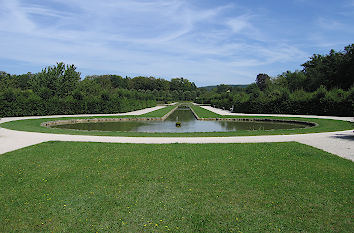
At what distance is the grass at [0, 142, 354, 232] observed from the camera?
3.15 meters

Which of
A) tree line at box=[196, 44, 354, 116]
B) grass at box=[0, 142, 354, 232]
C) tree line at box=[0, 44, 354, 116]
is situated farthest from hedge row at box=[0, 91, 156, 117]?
grass at box=[0, 142, 354, 232]

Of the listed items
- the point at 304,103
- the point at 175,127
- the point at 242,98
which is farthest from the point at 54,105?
the point at 304,103

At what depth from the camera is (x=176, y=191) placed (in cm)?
409

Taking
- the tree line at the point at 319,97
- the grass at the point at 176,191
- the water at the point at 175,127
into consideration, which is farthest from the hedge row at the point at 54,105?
the grass at the point at 176,191

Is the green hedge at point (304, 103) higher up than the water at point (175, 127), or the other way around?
the green hedge at point (304, 103)

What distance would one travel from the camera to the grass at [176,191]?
3146mm

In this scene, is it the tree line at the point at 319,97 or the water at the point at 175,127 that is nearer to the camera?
the water at the point at 175,127

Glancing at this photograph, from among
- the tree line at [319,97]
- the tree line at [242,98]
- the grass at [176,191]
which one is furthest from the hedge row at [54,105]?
the grass at [176,191]

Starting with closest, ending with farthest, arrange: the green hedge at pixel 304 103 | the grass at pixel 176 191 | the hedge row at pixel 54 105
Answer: the grass at pixel 176 191, the green hedge at pixel 304 103, the hedge row at pixel 54 105

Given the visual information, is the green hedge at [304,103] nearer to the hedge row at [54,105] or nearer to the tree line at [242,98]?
the tree line at [242,98]

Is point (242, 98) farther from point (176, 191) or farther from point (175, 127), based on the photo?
point (176, 191)

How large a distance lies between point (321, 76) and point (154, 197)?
33578 mm

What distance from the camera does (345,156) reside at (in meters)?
6.26

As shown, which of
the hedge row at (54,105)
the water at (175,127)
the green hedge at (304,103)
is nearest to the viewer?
the water at (175,127)
